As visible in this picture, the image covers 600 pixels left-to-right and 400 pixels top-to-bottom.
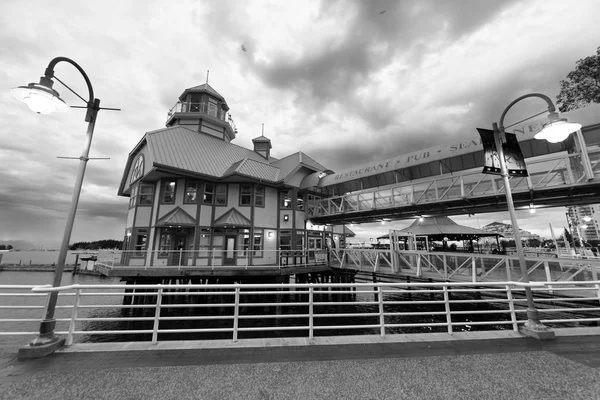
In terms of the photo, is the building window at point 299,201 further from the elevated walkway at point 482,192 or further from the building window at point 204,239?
the building window at point 204,239

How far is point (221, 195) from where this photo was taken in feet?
60.7

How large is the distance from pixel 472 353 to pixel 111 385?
5939 mm

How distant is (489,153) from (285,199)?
1560 centimetres

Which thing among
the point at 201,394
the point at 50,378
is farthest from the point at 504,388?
the point at 50,378

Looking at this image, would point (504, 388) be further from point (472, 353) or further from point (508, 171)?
point (508, 171)

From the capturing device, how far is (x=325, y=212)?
20109 millimetres

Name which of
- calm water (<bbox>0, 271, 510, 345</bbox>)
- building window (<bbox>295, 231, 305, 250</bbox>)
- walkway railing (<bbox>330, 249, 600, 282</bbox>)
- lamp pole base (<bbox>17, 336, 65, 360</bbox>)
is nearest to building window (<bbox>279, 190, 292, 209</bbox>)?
building window (<bbox>295, 231, 305, 250</bbox>)

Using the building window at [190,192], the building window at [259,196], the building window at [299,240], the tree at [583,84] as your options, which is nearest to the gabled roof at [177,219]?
the building window at [190,192]

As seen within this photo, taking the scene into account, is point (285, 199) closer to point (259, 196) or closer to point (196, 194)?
point (259, 196)

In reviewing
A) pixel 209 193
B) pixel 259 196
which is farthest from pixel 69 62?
pixel 259 196

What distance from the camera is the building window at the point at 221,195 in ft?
60.3

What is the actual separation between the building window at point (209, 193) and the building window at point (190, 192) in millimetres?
671

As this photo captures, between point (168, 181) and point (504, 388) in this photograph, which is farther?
point (168, 181)

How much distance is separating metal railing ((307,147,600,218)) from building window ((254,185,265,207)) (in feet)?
19.2
